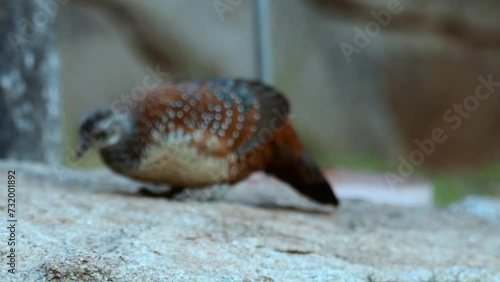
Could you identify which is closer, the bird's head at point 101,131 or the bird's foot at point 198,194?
the bird's head at point 101,131

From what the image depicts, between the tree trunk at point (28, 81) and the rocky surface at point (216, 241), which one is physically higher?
the tree trunk at point (28, 81)

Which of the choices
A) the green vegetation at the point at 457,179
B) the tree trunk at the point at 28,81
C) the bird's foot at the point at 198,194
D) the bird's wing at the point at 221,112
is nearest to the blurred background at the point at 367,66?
the green vegetation at the point at 457,179

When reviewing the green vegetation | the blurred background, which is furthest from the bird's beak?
the green vegetation

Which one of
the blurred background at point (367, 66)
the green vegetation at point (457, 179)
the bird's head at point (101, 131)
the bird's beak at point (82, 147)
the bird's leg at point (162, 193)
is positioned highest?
the blurred background at point (367, 66)

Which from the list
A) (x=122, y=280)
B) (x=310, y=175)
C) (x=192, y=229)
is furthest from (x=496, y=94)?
(x=122, y=280)

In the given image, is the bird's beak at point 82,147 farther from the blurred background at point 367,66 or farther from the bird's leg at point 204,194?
the blurred background at point 367,66

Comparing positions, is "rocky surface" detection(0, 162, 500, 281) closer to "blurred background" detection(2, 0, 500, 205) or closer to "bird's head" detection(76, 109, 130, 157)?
"bird's head" detection(76, 109, 130, 157)
